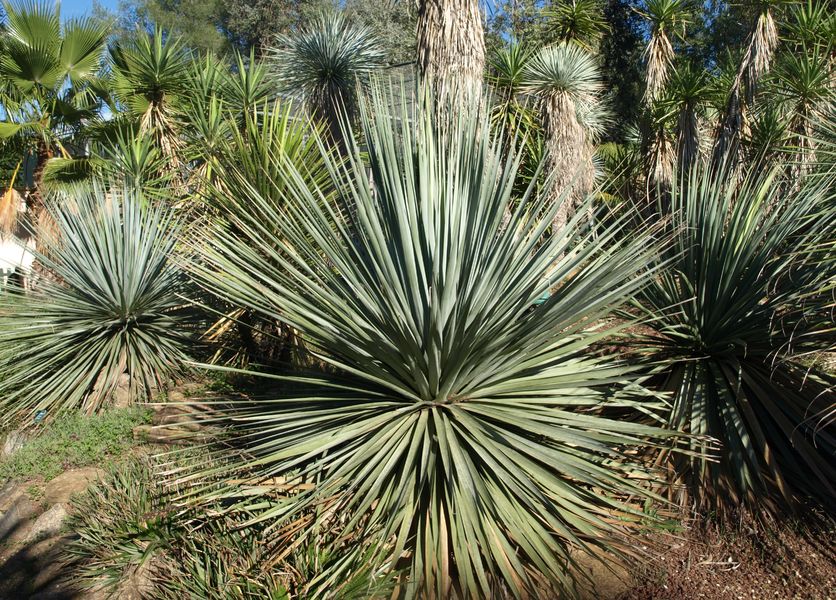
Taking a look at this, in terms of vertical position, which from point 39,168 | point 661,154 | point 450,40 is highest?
point 661,154

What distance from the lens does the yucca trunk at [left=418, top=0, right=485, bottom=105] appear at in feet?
22.6

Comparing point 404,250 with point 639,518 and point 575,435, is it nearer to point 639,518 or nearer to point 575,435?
point 575,435

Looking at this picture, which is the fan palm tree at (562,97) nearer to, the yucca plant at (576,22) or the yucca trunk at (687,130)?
the yucca trunk at (687,130)

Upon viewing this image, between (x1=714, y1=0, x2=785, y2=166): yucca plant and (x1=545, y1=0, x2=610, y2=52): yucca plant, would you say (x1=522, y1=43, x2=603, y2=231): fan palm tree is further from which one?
(x1=545, y1=0, x2=610, y2=52): yucca plant

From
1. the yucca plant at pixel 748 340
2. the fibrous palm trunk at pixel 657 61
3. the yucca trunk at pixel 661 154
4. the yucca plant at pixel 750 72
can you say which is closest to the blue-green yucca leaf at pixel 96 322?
the yucca plant at pixel 748 340

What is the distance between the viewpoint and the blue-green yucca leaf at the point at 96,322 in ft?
23.9

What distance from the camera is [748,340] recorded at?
16.1 ft

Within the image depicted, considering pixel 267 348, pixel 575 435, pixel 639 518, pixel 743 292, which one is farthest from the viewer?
pixel 267 348

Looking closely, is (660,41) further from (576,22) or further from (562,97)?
(562,97)

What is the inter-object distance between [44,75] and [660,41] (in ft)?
43.9

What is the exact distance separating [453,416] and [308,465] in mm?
971

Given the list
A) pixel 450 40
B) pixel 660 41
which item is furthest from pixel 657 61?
pixel 450 40

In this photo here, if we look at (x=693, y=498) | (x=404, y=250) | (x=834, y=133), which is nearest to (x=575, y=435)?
(x=693, y=498)

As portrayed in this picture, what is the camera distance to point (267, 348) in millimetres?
6855
